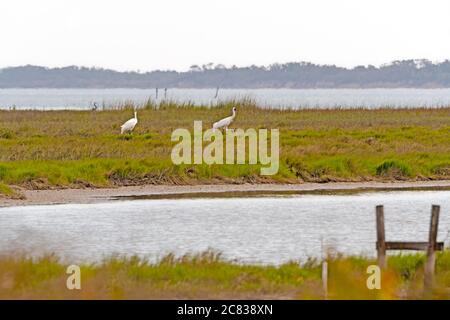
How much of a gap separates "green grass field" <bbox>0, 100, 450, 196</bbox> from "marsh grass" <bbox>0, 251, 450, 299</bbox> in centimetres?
1024

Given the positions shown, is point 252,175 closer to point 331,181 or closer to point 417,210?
point 331,181

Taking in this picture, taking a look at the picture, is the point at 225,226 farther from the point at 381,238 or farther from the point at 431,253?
the point at 431,253

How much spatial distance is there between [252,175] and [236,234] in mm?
7416

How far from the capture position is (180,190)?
78.3 feet

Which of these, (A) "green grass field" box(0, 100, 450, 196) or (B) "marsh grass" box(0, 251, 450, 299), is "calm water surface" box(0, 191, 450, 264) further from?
(A) "green grass field" box(0, 100, 450, 196)

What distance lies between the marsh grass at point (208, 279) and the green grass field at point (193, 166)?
10239 millimetres

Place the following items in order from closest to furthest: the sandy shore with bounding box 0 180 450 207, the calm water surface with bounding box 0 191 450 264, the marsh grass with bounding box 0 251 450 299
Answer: the marsh grass with bounding box 0 251 450 299 → the calm water surface with bounding box 0 191 450 264 → the sandy shore with bounding box 0 180 450 207

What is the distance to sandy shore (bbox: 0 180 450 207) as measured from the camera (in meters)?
22.3

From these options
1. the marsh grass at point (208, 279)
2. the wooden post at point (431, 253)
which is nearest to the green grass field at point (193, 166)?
the marsh grass at point (208, 279)

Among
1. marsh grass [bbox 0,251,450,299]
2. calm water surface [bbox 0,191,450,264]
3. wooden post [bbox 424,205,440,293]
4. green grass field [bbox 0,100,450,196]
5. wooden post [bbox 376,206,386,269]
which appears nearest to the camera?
marsh grass [bbox 0,251,450,299]

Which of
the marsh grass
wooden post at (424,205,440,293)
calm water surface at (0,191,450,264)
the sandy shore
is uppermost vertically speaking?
wooden post at (424,205,440,293)

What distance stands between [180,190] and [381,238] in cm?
1273

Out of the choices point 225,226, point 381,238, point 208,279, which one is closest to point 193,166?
point 225,226

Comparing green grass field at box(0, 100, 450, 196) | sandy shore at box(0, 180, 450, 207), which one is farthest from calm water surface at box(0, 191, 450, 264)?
green grass field at box(0, 100, 450, 196)
